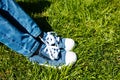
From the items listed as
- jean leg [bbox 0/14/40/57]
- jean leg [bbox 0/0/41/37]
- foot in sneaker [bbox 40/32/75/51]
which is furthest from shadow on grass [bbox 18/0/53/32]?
jean leg [bbox 0/14/40/57]

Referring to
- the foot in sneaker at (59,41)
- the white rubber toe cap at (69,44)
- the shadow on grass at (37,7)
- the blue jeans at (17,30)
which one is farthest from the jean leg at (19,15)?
the shadow on grass at (37,7)

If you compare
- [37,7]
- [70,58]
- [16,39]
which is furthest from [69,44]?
[37,7]

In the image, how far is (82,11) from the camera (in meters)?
4.17

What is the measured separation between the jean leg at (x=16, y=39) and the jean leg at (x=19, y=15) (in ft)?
0.27

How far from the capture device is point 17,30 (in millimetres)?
3219

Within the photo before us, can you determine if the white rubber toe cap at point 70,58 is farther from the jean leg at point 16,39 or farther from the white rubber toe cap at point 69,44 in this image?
the jean leg at point 16,39

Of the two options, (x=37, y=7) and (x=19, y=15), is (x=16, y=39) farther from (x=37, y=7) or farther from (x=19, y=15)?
(x=37, y=7)

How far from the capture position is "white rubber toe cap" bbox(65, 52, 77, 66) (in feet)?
11.0

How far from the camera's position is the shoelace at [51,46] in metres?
3.36

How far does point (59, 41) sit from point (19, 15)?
1.74 feet

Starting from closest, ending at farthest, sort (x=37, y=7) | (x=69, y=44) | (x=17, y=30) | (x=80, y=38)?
(x=17, y=30) < (x=69, y=44) < (x=80, y=38) < (x=37, y=7)

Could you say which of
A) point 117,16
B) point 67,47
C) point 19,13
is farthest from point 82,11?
point 19,13

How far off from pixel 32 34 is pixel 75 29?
76 cm

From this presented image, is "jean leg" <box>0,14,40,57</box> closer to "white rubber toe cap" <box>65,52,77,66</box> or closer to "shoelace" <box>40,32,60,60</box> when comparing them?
"shoelace" <box>40,32,60,60</box>
